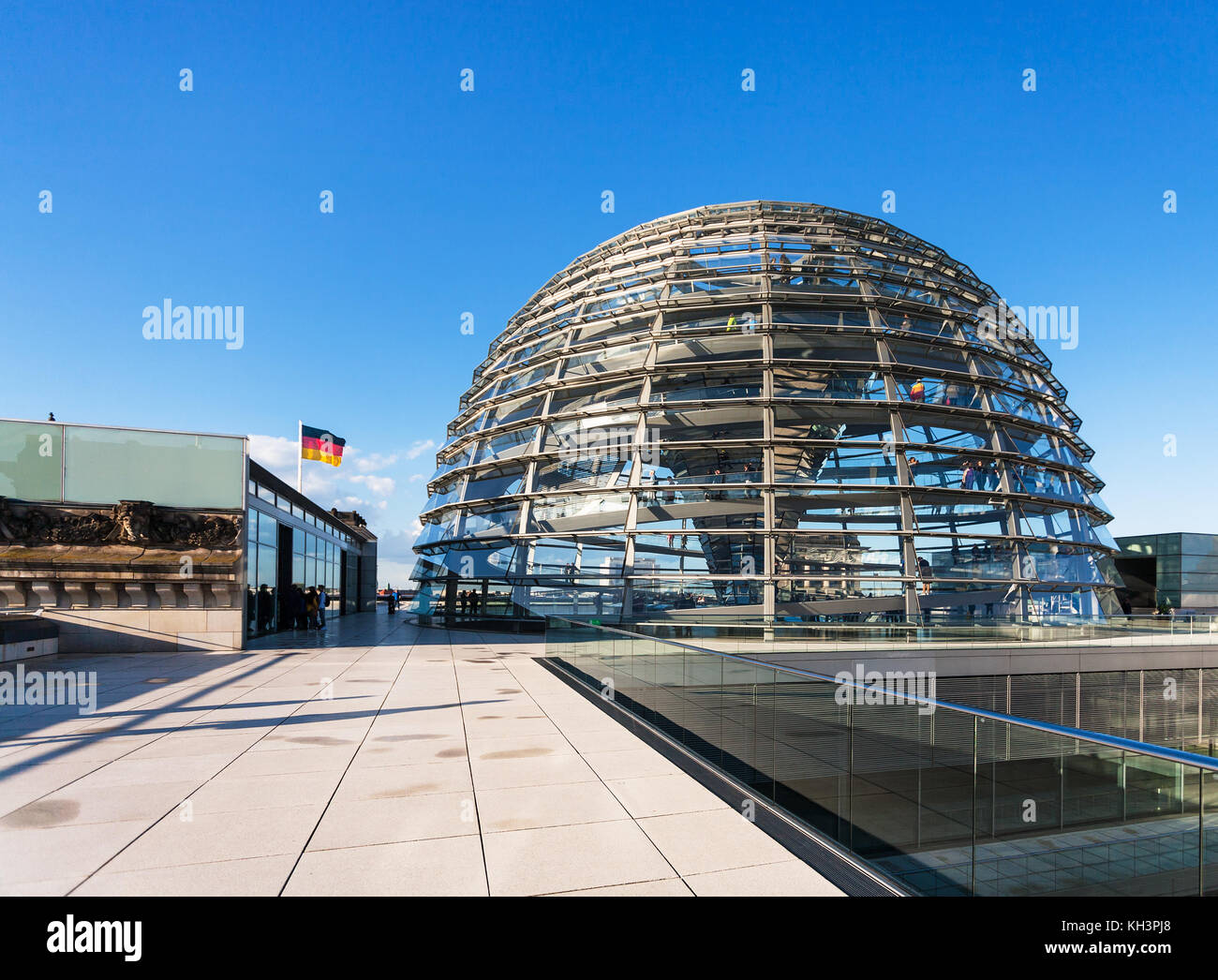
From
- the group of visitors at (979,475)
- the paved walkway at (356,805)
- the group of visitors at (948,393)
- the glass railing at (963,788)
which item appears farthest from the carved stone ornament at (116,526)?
the group of visitors at (979,475)

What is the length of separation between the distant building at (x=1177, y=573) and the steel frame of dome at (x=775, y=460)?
36754mm

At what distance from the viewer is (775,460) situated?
Result: 77.4ft

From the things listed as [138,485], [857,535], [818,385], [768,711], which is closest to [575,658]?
[768,711]

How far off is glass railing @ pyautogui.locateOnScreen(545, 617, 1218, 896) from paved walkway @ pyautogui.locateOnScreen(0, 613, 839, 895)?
2.87 ft

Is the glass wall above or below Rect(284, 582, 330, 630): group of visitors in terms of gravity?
above

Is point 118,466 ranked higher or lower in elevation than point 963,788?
higher

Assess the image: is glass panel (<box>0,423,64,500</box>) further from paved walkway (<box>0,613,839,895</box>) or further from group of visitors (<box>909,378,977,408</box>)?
group of visitors (<box>909,378,977,408</box>)

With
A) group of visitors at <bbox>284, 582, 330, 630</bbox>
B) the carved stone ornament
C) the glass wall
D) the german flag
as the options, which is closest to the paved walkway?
the carved stone ornament

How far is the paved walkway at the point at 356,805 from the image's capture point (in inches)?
175

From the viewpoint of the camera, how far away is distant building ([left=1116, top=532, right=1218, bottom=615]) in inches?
2207

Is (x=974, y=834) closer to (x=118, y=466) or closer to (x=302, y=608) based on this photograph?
(x=118, y=466)

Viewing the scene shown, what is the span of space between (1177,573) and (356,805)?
71.0m

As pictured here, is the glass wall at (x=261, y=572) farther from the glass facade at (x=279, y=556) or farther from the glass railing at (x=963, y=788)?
the glass railing at (x=963, y=788)

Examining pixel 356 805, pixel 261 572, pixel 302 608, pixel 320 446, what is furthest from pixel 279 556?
pixel 356 805
